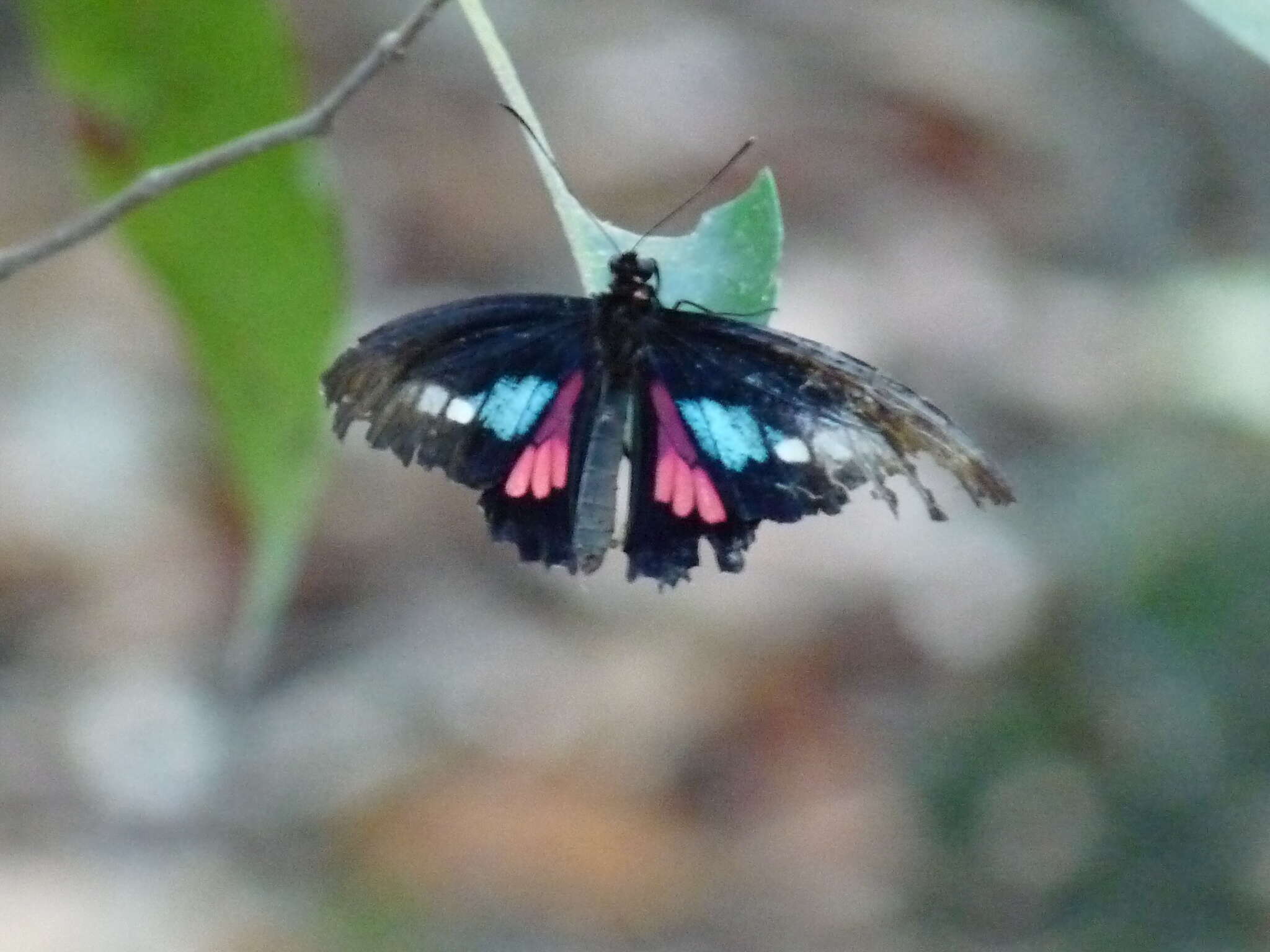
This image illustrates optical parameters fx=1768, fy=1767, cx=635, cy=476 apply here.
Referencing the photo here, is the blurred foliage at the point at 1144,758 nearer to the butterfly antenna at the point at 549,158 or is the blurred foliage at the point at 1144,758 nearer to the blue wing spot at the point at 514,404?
the blue wing spot at the point at 514,404

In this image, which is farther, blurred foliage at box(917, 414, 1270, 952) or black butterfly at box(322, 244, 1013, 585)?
blurred foliage at box(917, 414, 1270, 952)

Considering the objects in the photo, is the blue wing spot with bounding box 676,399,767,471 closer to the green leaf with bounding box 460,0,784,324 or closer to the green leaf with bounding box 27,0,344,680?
the green leaf with bounding box 460,0,784,324

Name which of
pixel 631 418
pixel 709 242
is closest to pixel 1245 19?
pixel 709 242

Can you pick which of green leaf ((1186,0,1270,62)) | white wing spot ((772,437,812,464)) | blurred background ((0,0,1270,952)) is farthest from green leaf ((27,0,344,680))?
green leaf ((1186,0,1270,62))

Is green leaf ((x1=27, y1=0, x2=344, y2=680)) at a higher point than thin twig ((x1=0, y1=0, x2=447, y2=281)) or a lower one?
higher

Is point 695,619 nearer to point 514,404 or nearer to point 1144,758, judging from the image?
point 1144,758
